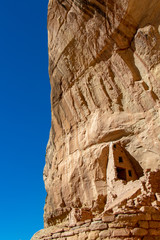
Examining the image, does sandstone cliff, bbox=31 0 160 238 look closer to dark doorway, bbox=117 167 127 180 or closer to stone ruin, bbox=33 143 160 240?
dark doorway, bbox=117 167 127 180

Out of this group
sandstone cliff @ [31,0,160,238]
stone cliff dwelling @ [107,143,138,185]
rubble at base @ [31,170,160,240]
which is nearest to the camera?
rubble at base @ [31,170,160,240]

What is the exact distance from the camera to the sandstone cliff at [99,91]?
42.9 ft

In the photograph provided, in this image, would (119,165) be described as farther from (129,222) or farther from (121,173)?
(129,222)

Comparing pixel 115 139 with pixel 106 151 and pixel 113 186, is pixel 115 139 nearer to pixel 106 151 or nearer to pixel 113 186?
pixel 106 151

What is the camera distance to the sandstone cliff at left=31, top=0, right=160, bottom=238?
1308cm

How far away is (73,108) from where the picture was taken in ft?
55.5

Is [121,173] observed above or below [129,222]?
above

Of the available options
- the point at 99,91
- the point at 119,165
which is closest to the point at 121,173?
the point at 119,165

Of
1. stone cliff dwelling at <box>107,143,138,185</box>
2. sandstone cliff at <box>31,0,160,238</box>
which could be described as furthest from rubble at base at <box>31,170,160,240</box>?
stone cliff dwelling at <box>107,143,138,185</box>

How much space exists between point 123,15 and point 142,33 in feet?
Result: 4.91

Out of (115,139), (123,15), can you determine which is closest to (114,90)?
(115,139)

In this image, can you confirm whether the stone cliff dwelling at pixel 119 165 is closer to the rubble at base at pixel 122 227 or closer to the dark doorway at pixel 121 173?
the dark doorway at pixel 121 173

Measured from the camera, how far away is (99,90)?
15.2 m

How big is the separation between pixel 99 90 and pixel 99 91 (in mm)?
61
